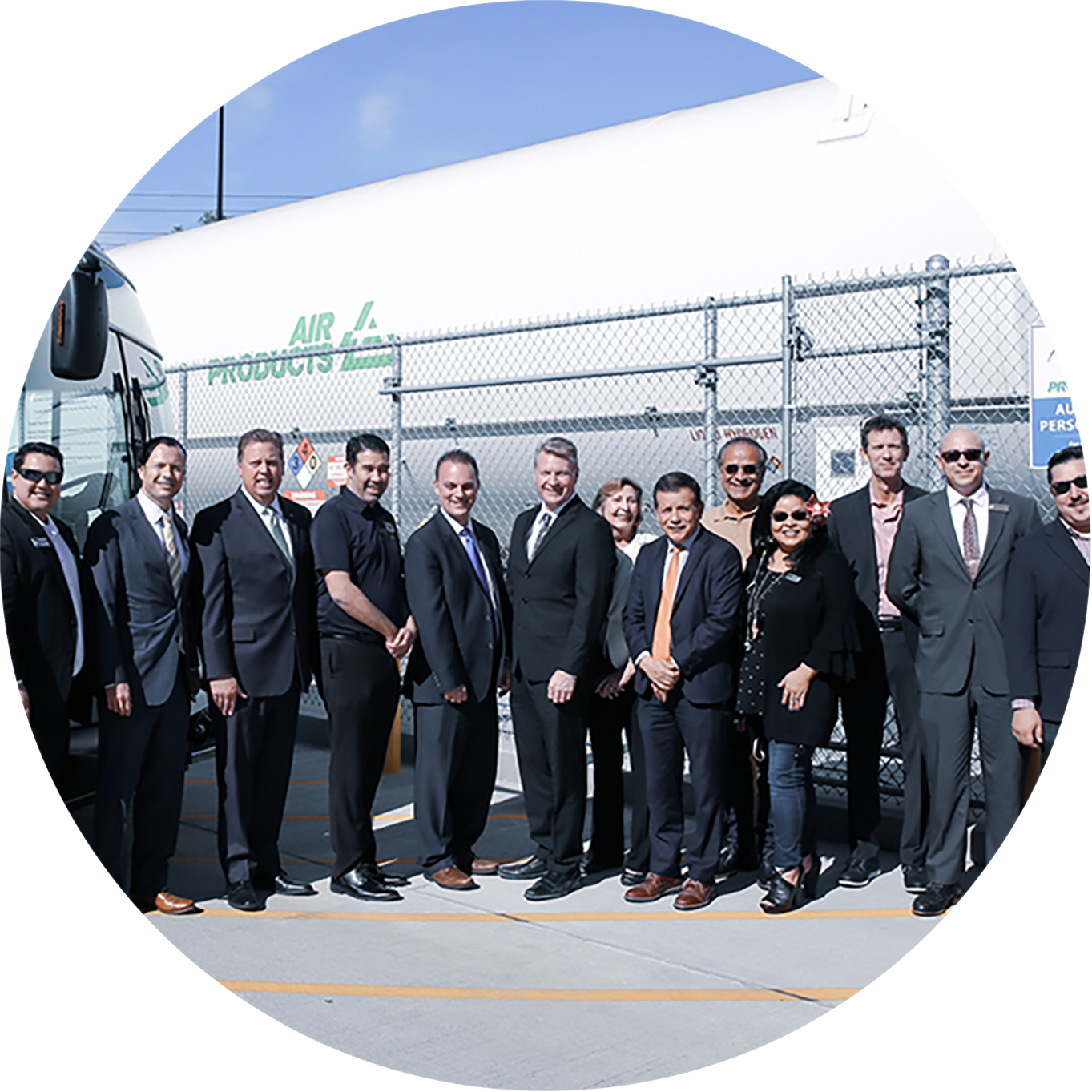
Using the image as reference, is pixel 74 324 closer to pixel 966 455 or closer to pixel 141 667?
pixel 141 667

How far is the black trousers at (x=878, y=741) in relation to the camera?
17.7 feet

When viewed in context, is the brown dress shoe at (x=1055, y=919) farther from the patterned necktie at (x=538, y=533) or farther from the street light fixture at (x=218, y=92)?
the street light fixture at (x=218, y=92)

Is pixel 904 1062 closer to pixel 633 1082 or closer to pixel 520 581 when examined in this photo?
pixel 633 1082

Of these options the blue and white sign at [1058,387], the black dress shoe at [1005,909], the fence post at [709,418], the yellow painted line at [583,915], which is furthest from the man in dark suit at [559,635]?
the blue and white sign at [1058,387]

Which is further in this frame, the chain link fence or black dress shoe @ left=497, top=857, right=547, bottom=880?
the chain link fence

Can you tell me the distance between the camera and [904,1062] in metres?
3.71

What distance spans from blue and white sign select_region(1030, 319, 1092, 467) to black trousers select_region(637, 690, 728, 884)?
1878mm

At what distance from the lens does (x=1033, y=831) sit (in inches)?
209

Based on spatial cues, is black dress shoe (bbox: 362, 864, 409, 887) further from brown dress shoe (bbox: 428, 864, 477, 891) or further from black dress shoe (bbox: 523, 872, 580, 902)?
black dress shoe (bbox: 523, 872, 580, 902)

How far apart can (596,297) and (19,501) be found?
12.2ft

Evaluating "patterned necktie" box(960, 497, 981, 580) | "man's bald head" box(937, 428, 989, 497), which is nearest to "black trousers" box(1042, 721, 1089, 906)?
"patterned necktie" box(960, 497, 981, 580)

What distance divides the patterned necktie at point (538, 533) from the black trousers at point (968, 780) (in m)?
1.74

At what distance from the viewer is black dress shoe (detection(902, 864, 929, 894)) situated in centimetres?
539

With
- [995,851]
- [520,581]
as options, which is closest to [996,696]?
[995,851]
